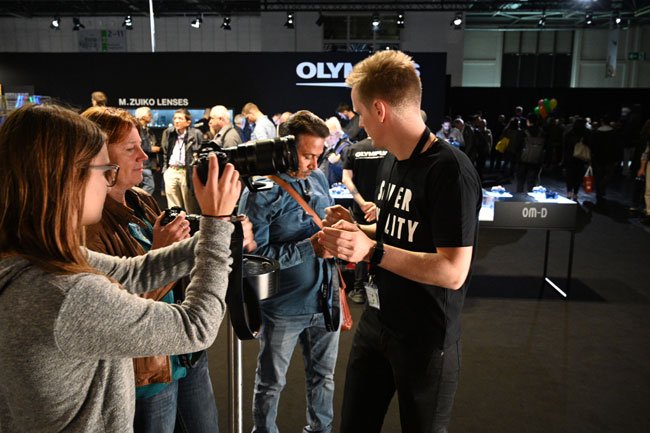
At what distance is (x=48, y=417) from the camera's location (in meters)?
0.86

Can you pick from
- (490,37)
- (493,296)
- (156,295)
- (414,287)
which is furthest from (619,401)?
(490,37)

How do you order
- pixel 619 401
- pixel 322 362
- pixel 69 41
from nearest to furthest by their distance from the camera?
pixel 322 362, pixel 619 401, pixel 69 41

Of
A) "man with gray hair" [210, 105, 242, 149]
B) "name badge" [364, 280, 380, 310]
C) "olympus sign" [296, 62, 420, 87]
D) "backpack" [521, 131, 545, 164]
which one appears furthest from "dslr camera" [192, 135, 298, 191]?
"olympus sign" [296, 62, 420, 87]

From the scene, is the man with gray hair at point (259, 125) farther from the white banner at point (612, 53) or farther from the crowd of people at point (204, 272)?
the white banner at point (612, 53)

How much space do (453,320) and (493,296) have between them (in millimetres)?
3070

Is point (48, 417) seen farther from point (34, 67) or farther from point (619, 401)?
point (34, 67)

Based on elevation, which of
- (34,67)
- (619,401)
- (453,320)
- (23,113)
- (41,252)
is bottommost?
(619,401)

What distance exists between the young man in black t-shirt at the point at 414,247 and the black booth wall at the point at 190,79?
9.75 meters

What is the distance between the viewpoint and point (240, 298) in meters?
1.20

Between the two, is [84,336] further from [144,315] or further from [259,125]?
[259,125]

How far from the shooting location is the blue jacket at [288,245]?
191 cm

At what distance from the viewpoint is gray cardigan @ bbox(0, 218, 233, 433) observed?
0.80 m

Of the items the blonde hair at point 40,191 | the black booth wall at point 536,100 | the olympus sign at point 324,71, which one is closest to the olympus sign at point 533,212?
the blonde hair at point 40,191

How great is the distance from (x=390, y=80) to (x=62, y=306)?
103 cm
